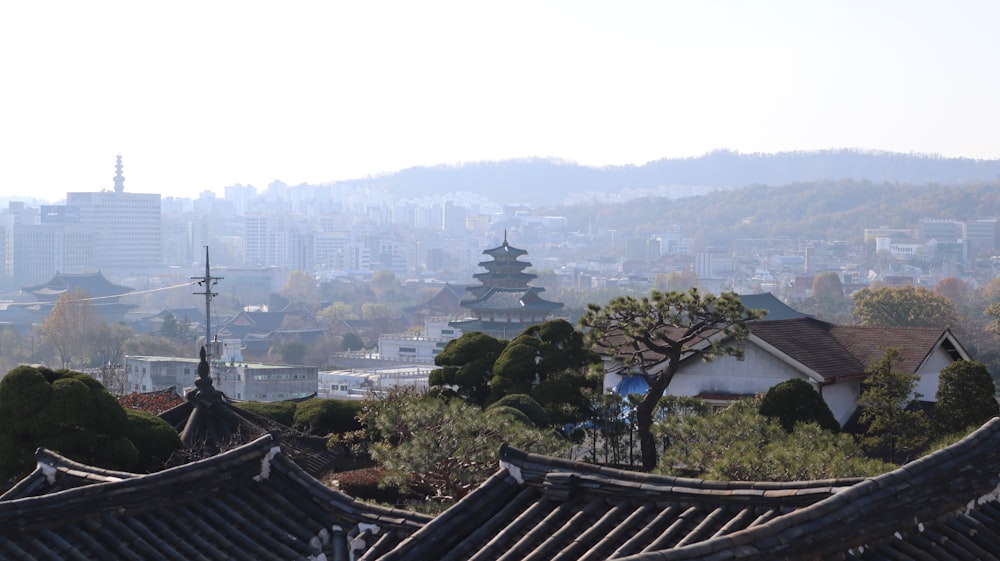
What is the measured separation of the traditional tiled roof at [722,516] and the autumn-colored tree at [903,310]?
130 ft

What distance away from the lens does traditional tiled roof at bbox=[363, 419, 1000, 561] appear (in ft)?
13.1

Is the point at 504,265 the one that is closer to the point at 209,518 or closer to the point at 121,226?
the point at 209,518

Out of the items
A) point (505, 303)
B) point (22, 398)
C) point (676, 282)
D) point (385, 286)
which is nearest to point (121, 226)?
point (385, 286)

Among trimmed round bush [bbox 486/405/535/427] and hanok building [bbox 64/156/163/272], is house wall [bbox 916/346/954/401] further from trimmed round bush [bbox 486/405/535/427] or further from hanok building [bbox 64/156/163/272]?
hanok building [bbox 64/156/163/272]

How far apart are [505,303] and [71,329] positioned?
21.5m

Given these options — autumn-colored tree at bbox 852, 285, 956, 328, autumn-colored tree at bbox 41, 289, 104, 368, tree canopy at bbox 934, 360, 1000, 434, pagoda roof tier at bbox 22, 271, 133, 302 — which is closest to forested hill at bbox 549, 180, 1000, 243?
pagoda roof tier at bbox 22, 271, 133, 302

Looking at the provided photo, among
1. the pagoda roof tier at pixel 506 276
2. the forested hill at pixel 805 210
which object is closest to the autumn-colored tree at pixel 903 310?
the pagoda roof tier at pixel 506 276

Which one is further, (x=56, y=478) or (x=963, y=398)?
(x=963, y=398)

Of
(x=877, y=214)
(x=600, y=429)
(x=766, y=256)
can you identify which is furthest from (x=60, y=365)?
(x=877, y=214)

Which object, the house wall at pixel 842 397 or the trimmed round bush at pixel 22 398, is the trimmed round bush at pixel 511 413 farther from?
the house wall at pixel 842 397

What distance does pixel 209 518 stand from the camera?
584cm

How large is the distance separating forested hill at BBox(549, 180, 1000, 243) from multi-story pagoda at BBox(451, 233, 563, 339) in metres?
103

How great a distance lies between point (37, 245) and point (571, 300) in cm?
5629

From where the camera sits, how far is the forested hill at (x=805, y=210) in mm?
154500
